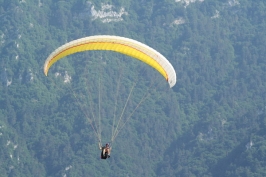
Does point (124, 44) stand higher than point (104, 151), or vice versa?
point (124, 44)

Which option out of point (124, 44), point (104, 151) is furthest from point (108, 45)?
point (104, 151)

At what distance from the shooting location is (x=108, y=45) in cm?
12475

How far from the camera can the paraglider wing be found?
12419cm

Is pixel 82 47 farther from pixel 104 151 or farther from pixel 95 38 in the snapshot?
pixel 104 151

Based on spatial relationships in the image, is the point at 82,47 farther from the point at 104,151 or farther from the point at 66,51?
the point at 104,151

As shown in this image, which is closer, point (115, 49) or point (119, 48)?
point (115, 49)

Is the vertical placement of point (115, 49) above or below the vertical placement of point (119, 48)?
below

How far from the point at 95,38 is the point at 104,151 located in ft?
32.2

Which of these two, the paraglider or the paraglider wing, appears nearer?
the paraglider

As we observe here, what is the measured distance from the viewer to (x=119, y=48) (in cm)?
12506

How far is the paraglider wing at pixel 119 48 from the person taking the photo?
124m

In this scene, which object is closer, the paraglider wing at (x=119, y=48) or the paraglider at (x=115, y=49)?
the paraglider at (x=115, y=49)

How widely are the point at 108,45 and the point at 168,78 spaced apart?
6.11m

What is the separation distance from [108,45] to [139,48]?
284cm
